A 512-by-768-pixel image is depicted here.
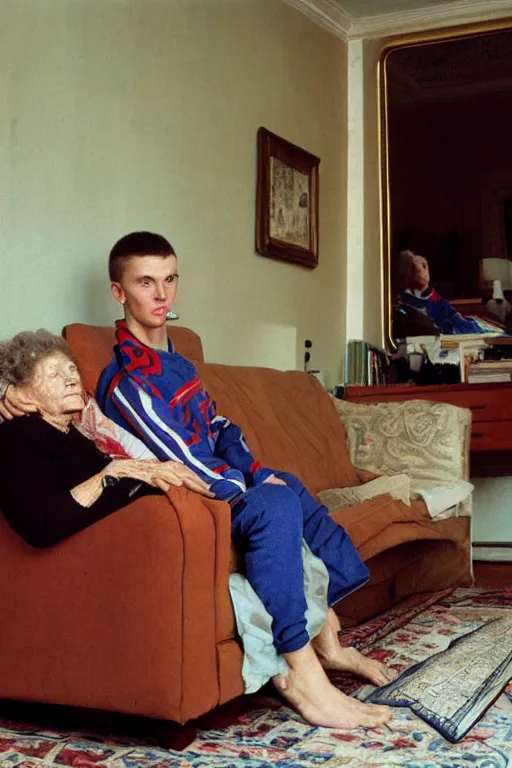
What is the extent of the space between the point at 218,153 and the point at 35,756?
8.69ft

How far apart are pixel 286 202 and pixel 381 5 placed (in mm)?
1266

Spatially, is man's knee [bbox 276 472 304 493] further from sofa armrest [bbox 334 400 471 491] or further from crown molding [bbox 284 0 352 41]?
crown molding [bbox 284 0 352 41]

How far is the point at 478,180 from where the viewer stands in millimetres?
4875

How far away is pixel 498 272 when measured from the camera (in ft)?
15.8

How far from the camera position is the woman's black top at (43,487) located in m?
1.94

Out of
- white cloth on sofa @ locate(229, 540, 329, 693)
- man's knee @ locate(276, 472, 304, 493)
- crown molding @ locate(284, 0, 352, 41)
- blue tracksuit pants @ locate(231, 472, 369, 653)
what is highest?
crown molding @ locate(284, 0, 352, 41)

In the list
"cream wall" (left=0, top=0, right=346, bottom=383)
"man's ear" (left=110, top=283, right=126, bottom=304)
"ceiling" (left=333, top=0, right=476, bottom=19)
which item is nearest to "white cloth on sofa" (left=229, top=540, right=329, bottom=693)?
"man's ear" (left=110, top=283, right=126, bottom=304)

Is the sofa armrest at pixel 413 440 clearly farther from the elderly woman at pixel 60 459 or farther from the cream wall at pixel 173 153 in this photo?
the elderly woman at pixel 60 459

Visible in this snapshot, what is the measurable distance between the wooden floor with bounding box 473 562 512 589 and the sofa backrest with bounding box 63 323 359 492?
0.78 meters

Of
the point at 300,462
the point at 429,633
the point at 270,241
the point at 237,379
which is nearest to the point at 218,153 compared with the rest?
the point at 270,241

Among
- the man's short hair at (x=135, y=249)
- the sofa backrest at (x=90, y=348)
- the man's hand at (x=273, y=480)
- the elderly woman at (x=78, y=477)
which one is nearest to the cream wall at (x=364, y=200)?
the sofa backrest at (x=90, y=348)

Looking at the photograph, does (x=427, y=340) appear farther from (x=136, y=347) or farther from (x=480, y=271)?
(x=136, y=347)

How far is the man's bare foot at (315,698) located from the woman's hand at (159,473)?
39 centimetres

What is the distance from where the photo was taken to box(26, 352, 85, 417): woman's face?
7.02 feet
